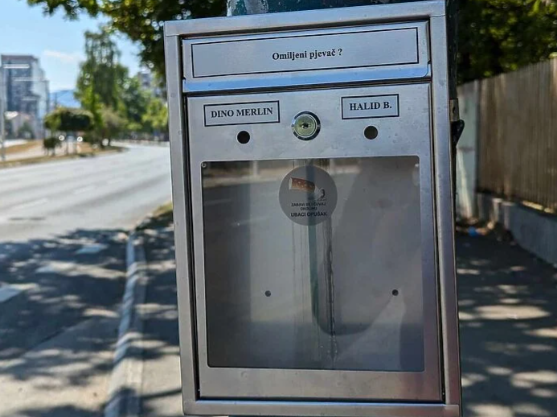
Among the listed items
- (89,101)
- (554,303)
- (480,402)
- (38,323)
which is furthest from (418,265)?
(89,101)

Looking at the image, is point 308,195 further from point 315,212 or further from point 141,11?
point 141,11

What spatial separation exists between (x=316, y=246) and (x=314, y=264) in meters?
0.07

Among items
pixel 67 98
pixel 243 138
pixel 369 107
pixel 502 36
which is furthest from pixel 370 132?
pixel 67 98

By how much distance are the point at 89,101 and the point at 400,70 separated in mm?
83459

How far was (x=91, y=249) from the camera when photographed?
42.3ft

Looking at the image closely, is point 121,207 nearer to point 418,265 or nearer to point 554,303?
point 554,303

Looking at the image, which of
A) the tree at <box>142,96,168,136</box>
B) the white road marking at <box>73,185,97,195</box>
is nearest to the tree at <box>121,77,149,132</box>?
the tree at <box>142,96,168,136</box>

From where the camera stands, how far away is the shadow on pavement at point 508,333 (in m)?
4.95

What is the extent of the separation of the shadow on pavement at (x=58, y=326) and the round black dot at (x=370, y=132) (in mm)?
3488

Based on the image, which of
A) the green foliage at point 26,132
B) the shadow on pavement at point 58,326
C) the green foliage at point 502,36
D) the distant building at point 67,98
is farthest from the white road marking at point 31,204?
the green foliage at point 26,132

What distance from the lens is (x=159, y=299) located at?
8523 mm

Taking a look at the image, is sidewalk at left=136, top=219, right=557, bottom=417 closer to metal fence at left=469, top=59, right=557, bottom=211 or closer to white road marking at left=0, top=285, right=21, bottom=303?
metal fence at left=469, top=59, right=557, bottom=211

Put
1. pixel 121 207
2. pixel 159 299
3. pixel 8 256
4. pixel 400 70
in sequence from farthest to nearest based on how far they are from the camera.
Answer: pixel 121 207 → pixel 8 256 → pixel 159 299 → pixel 400 70

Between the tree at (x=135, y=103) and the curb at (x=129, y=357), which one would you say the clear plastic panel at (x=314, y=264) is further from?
the tree at (x=135, y=103)
